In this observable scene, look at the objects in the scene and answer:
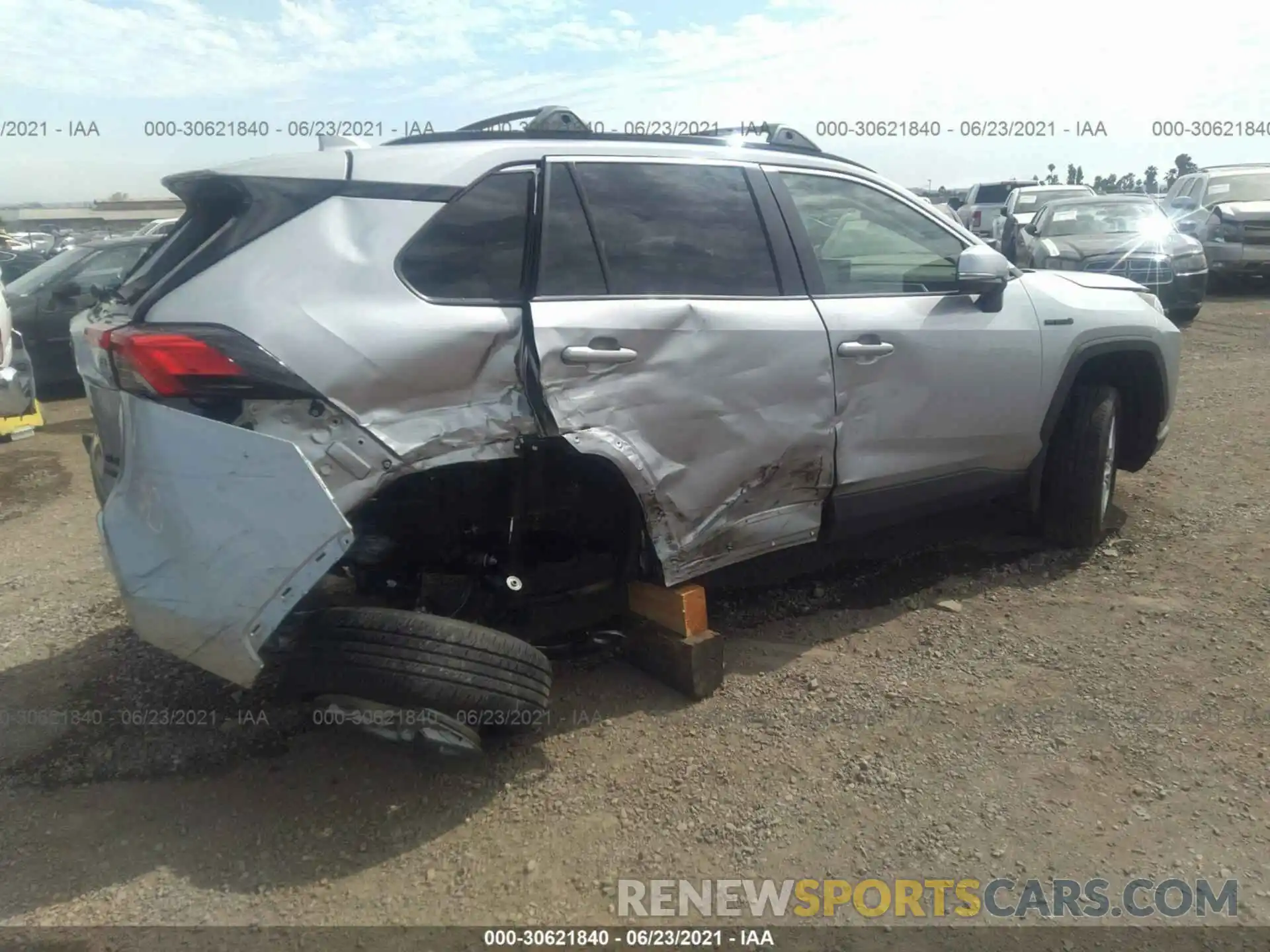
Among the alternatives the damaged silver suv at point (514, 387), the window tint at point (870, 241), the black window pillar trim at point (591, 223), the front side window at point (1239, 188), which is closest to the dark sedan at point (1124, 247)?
the front side window at point (1239, 188)

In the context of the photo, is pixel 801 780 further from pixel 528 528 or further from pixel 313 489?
pixel 313 489

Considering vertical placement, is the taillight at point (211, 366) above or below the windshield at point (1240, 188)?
above

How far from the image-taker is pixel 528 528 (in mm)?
3283

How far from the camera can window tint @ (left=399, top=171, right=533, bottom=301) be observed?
2875 millimetres

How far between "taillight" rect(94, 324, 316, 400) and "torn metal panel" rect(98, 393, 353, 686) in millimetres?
85

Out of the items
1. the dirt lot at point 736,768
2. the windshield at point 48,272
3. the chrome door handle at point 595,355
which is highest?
the chrome door handle at point 595,355

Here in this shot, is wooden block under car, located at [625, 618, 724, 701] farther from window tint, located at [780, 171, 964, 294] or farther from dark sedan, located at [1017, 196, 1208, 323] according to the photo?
dark sedan, located at [1017, 196, 1208, 323]

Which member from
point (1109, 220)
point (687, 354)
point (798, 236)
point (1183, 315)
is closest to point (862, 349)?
point (798, 236)

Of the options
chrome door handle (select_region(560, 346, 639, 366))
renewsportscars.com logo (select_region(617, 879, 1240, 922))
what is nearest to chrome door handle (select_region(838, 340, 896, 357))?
chrome door handle (select_region(560, 346, 639, 366))

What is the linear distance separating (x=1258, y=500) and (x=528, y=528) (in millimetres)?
4213

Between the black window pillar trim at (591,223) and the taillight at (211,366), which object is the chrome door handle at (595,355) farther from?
the taillight at (211,366)

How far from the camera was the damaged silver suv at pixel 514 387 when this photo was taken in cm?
260

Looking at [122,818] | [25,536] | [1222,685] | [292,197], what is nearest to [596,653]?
[122,818]

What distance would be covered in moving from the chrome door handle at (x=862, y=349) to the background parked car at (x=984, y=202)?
18.9 m
